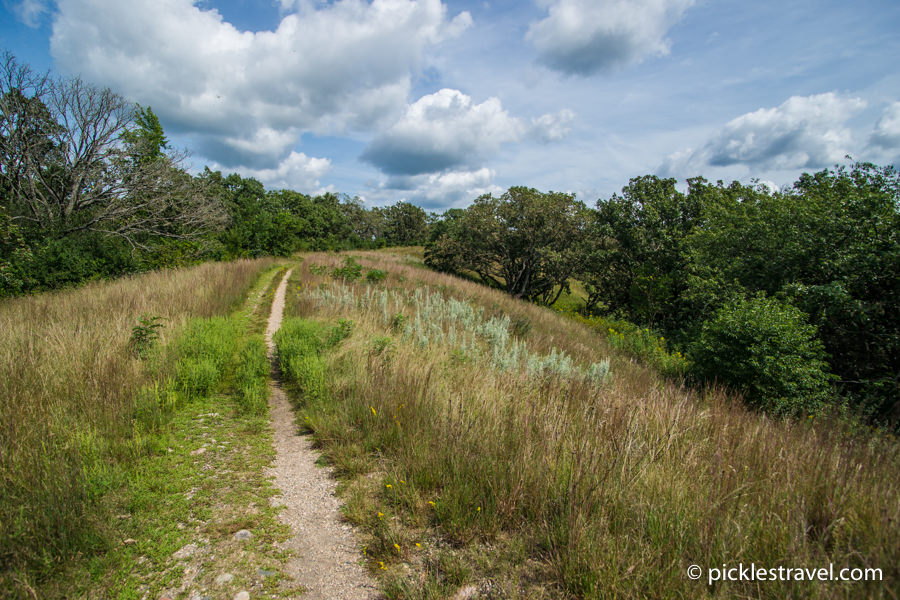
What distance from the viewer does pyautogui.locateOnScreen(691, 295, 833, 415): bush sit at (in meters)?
6.97

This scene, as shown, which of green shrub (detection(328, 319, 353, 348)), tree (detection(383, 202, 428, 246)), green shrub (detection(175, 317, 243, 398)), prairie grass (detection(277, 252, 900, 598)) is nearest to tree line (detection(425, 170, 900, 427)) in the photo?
prairie grass (detection(277, 252, 900, 598))

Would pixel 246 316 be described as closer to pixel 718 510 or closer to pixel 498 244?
pixel 718 510

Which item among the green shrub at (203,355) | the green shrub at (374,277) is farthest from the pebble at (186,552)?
the green shrub at (374,277)

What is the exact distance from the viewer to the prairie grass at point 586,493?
2098 mm

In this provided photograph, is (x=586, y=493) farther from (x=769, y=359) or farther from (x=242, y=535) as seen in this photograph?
(x=769, y=359)

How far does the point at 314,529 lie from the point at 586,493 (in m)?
2.16

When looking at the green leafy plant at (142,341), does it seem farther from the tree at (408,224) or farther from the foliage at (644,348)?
the tree at (408,224)

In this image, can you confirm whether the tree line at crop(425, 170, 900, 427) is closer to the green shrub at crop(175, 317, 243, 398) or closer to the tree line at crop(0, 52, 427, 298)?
the green shrub at crop(175, 317, 243, 398)

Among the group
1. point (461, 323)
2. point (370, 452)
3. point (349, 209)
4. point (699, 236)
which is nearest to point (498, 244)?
point (699, 236)

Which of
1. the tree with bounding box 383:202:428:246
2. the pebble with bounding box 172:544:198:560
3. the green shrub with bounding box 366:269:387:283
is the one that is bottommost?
the pebble with bounding box 172:544:198:560

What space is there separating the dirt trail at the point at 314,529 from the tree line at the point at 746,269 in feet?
17.2

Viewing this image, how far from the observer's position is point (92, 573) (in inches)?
86.0

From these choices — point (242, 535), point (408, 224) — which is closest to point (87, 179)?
point (242, 535)

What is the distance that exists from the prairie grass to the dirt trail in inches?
5.7
